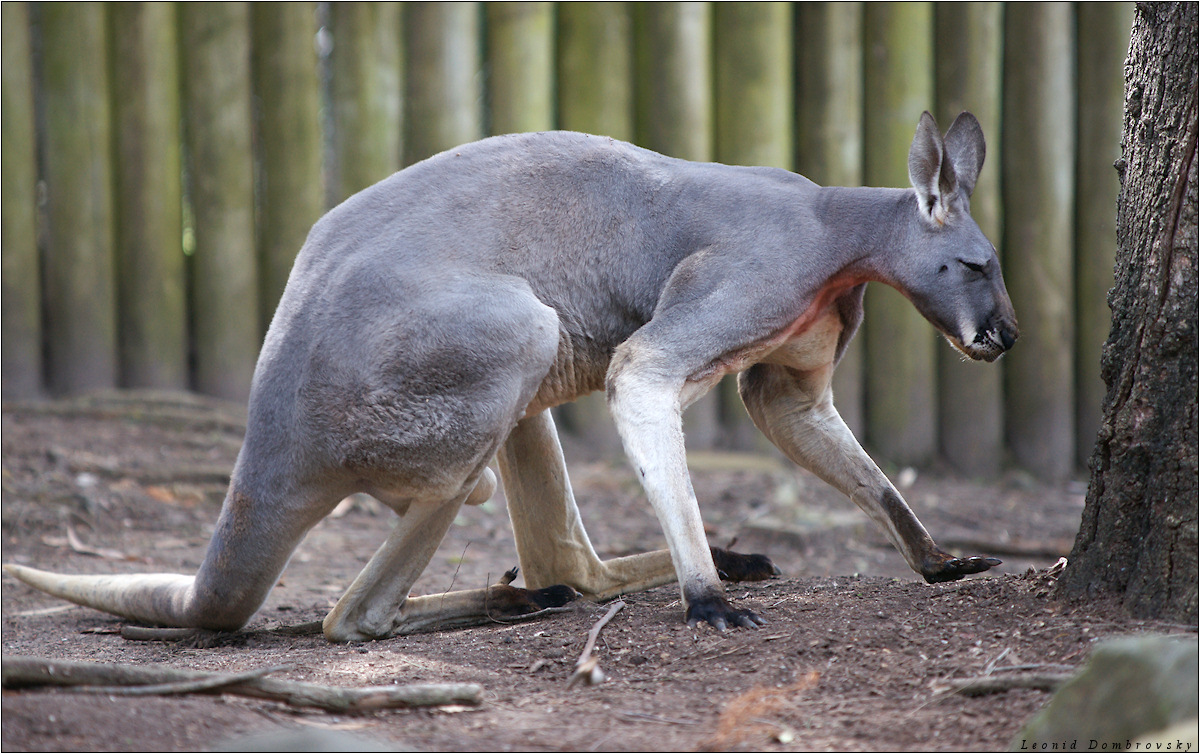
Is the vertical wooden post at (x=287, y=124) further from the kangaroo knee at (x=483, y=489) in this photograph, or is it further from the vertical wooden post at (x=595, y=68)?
the kangaroo knee at (x=483, y=489)

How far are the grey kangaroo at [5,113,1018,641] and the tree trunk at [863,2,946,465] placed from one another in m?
3.24

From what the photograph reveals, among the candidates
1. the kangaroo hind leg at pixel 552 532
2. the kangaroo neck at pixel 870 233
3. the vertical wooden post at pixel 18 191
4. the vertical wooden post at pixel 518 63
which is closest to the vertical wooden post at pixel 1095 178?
the vertical wooden post at pixel 518 63

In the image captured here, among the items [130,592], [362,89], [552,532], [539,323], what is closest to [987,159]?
[362,89]

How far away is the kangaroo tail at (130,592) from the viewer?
3.84 meters

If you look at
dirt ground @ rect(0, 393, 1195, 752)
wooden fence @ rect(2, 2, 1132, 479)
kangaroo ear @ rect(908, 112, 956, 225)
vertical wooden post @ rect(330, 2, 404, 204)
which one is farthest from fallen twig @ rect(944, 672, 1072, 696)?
vertical wooden post @ rect(330, 2, 404, 204)

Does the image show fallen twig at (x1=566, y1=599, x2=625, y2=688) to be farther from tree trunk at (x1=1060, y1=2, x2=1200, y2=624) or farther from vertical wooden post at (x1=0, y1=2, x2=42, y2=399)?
vertical wooden post at (x1=0, y1=2, x2=42, y2=399)

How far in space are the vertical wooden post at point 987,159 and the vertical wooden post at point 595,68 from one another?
1.96 meters

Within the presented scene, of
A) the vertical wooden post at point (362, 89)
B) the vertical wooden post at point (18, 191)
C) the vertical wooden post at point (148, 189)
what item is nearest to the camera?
the vertical wooden post at point (18, 191)

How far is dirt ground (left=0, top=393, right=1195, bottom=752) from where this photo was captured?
7.61ft

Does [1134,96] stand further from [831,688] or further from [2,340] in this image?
[2,340]

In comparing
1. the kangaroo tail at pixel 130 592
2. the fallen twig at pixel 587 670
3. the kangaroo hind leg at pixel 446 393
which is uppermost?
the kangaroo hind leg at pixel 446 393

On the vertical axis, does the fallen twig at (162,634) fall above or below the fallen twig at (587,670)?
below

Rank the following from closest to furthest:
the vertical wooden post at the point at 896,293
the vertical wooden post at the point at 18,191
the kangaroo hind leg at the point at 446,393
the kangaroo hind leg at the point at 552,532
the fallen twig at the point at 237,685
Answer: the fallen twig at the point at 237,685 < the kangaroo hind leg at the point at 446,393 < the kangaroo hind leg at the point at 552,532 < the vertical wooden post at the point at 18,191 < the vertical wooden post at the point at 896,293

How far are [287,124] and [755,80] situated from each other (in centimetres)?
288
